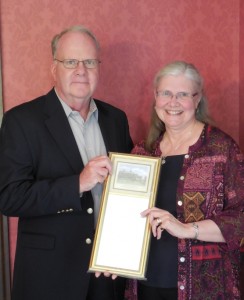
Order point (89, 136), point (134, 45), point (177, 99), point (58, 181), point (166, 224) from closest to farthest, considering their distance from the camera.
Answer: point (166, 224)
point (58, 181)
point (177, 99)
point (89, 136)
point (134, 45)

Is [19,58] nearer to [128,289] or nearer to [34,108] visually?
[34,108]

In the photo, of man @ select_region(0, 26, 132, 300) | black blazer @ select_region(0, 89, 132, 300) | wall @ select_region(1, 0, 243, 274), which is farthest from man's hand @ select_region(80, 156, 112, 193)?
wall @ select_region(1, 0, 243, 274)

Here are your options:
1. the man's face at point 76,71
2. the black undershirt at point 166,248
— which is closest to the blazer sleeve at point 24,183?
the man's face at point 76,71

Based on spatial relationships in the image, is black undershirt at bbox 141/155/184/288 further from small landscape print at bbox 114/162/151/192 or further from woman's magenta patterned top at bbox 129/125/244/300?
small landscape print at bbox 114/162/151/192

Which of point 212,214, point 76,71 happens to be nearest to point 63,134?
point 76,71

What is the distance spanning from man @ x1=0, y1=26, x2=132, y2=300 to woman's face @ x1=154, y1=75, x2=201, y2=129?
14.0 inches

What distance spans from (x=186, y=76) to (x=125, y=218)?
71 cm

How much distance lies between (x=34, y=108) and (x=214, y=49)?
135cm

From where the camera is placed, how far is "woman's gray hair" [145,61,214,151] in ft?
6.43

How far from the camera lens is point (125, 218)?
69.6 inches

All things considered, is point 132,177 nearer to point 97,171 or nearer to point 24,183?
point 97,171

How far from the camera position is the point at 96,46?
6.89 ft

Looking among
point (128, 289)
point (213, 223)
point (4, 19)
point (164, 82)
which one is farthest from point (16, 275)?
point (4, 19)

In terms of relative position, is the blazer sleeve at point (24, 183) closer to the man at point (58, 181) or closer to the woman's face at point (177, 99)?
the man at point (58, 181)
